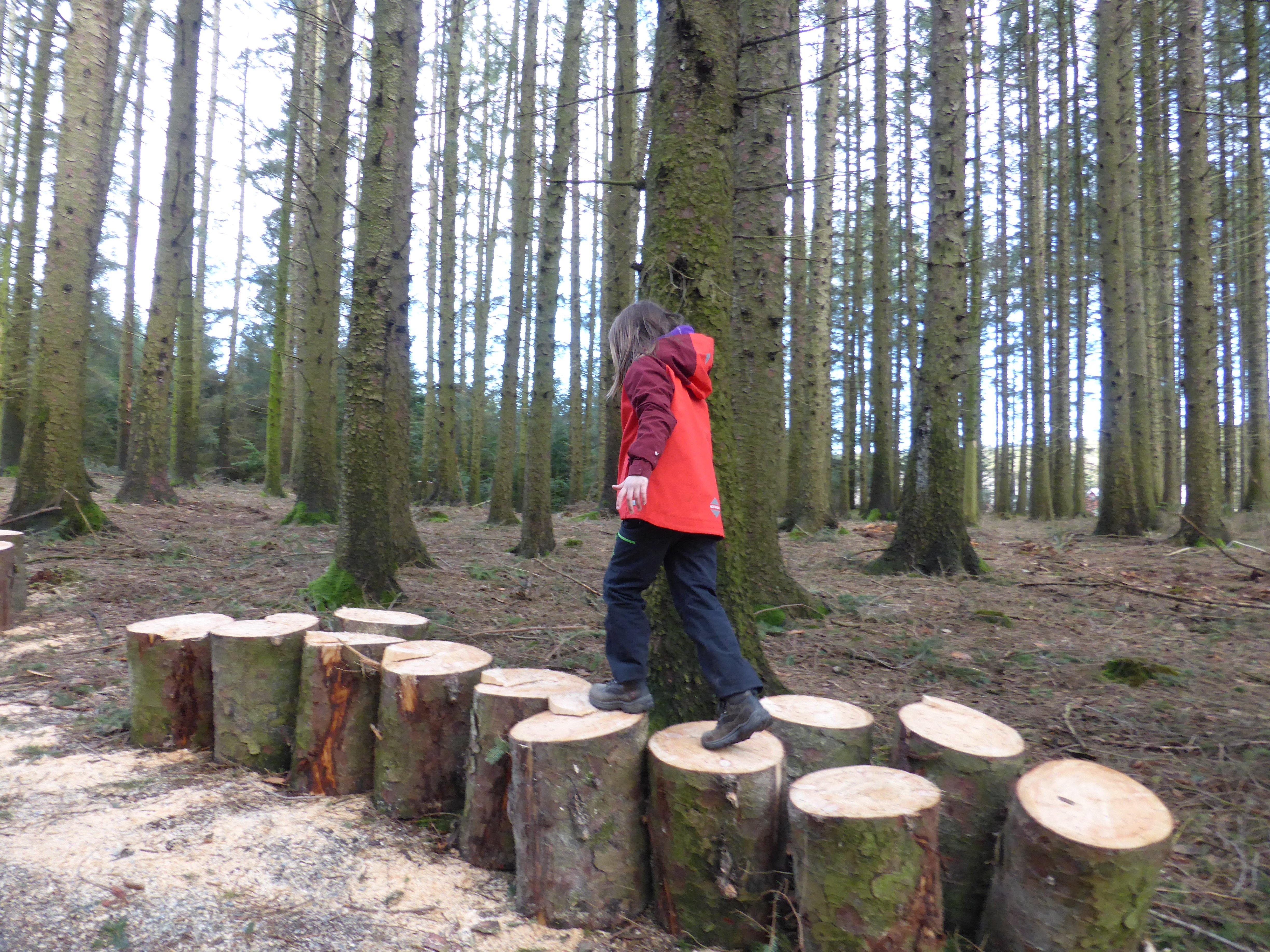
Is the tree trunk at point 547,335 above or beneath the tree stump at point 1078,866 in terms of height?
above

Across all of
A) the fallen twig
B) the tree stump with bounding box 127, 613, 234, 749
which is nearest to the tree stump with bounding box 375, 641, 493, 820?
the tree stump with bounding box 127, 613, 234, 749

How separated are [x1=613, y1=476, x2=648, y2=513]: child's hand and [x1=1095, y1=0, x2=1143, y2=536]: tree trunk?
1077 cm

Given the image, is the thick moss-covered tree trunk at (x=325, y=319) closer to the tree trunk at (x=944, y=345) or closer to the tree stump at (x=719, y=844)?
the tree trunk at (x=944, y=345)

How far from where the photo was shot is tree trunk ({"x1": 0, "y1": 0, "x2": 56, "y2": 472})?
45.4 feet

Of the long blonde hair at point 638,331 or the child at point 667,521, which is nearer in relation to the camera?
the child at point 667,521

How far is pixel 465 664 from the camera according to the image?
3.15 metres

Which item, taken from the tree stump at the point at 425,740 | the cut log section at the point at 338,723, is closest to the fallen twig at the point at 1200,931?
the tree stump at the point at 425,740

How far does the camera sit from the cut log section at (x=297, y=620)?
3.65 m

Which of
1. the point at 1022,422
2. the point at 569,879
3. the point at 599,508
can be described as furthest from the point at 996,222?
the point at 569,879

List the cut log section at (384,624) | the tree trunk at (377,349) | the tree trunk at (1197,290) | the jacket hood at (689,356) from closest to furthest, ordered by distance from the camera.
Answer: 1. the jacket hood at (689,356)
2. the cut log section at (384,624)
3. the tree trunk at (377,349)
4. the tree trunk at (1197,290)

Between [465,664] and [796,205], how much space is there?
13.0 m

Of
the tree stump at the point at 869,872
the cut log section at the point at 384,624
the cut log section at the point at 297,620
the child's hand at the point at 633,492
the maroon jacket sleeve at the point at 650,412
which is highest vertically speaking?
the maroon jacket sleeve at the point at 650,412

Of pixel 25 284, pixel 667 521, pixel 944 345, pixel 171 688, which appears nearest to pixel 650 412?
pixel 667 521

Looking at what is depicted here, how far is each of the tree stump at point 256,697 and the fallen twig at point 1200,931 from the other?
139 inches
